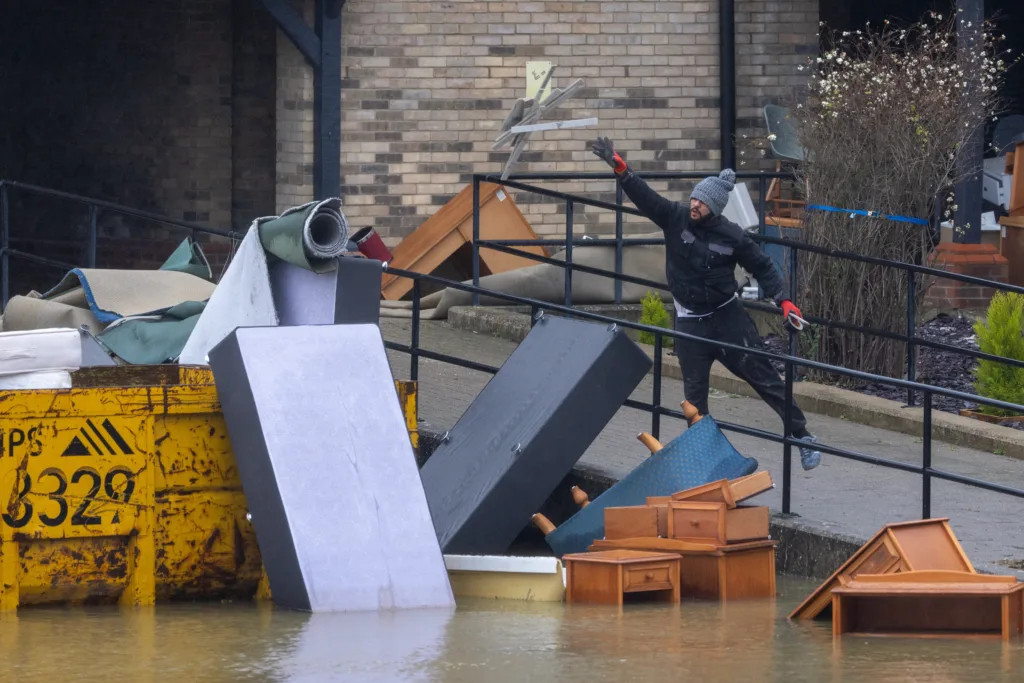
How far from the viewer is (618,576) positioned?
6.12 meters

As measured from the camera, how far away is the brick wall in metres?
14.0

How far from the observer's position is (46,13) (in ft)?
51.2

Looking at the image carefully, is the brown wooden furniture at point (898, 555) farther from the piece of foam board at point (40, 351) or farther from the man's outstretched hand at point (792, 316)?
the piece of foam board at point (40, 351)

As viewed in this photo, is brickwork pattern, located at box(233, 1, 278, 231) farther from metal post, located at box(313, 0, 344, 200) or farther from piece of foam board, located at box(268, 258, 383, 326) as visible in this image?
piece of foam board, located at box(268, 258, 383, 326)

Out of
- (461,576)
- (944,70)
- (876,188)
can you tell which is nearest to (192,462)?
(461,576)

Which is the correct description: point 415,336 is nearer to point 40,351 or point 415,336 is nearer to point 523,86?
point 40,351

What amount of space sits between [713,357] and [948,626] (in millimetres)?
2565

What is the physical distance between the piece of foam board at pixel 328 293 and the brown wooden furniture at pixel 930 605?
7.89ft

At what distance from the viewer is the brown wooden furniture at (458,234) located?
12.6 m

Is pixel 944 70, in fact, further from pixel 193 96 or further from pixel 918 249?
pixel 193 96

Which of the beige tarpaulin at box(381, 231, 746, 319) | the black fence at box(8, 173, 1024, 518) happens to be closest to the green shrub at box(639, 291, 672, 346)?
the black fence at box(8, 173, 1024, 518)

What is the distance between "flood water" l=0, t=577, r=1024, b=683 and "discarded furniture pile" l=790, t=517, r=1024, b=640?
93 mm

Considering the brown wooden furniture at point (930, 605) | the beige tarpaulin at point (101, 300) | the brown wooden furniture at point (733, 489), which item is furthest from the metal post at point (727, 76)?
the brown wooden furniture at point (930, 605)

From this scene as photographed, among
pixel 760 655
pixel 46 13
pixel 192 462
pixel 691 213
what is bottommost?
pixel 760 655
